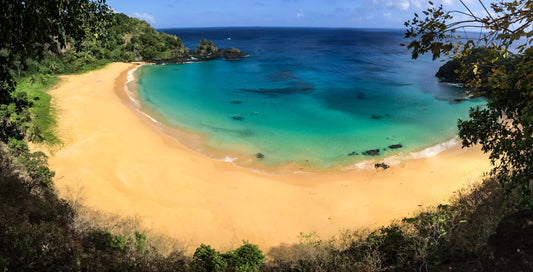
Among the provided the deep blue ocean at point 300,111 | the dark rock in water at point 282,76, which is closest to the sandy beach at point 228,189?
the deep blue ocean at point 300,111

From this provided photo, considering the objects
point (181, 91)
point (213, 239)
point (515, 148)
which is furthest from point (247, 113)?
point (515, 148)

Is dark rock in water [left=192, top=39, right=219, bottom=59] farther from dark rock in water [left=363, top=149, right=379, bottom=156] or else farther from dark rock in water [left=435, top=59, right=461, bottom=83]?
dark rock in water [left=363, top=149, right=379, bottom=156]

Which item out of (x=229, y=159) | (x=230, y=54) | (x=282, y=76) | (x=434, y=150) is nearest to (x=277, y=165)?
(x=229, y=159)

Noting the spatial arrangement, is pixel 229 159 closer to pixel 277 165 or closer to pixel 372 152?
pixel 277 165

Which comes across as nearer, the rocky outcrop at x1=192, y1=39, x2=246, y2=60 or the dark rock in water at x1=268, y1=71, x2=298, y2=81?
the dark rock in water at x1=268, y1=71, x2=298, y2=81

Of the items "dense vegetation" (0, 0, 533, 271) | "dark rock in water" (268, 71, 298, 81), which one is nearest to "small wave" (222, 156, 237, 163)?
"dense vegetation" (0, 0, 533, 271)

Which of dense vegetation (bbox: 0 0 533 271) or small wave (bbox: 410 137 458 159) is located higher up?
dense vegetation (bbox: 0 0 533 271)
